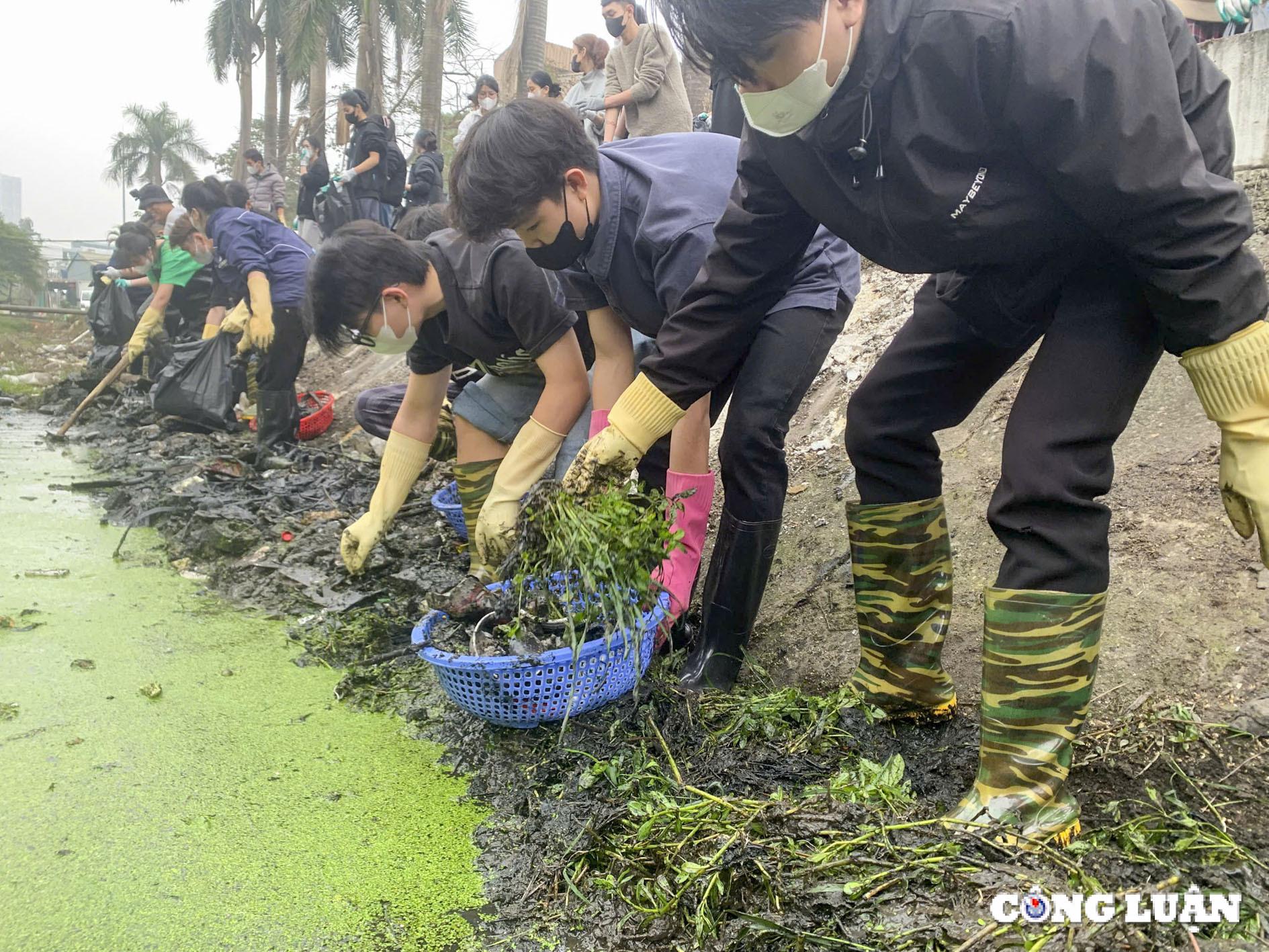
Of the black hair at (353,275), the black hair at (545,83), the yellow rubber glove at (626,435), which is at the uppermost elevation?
the black hair at (545,83)

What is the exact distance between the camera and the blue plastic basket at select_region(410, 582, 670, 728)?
203 centimetres

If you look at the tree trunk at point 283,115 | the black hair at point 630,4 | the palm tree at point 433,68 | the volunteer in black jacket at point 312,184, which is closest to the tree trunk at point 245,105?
the tree trunk at point 283,115

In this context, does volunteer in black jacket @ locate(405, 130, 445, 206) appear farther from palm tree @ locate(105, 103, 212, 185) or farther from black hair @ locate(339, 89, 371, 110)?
palm tree @ locate(105, 103, 212, 185)

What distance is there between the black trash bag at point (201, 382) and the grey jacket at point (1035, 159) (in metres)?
5.47

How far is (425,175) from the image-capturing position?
720cm

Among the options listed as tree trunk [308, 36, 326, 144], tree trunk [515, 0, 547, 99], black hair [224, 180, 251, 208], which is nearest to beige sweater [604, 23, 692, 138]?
black hair [224, 180, 251, 208]

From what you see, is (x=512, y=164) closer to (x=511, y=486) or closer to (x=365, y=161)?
(x=511, y=486)

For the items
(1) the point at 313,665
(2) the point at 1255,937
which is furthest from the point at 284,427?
(2) the point at 1255,937

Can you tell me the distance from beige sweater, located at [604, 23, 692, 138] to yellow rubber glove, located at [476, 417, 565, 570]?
10.8 ft

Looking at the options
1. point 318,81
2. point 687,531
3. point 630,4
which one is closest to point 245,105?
point 318,81

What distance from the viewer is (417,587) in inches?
136

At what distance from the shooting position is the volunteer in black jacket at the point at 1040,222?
1250 millimetres

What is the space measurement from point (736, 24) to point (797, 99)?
0.52ft

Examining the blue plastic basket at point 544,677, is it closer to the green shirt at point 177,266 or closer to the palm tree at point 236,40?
the green shirt at point 177,266
